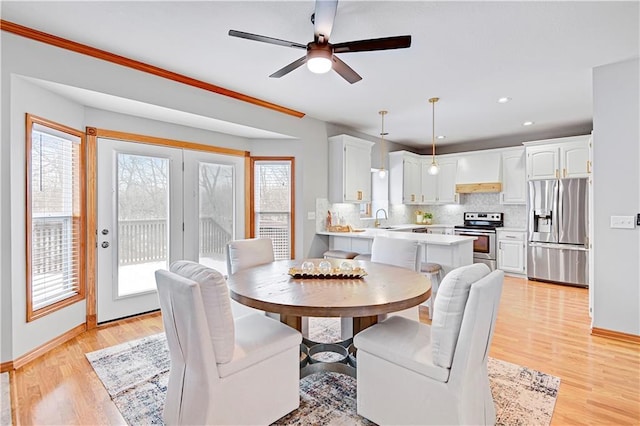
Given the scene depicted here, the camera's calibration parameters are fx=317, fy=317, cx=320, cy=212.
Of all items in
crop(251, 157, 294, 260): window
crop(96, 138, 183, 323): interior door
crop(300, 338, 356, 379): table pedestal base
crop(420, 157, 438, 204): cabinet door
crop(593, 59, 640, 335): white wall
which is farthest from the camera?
crop(420, 157, 438, 204): cabinet door

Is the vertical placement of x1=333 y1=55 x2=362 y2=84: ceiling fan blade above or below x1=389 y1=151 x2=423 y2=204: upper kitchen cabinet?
above

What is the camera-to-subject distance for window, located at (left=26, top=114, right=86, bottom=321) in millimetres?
2627

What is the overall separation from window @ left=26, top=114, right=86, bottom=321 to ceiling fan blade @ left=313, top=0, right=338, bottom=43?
8.02ft

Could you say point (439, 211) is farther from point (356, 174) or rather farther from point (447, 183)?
point (356, 174)

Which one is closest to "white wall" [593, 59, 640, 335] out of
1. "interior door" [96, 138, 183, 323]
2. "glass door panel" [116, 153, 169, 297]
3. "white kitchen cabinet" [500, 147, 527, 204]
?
"white kitchen cabinet" [500, 147, 527, 204]

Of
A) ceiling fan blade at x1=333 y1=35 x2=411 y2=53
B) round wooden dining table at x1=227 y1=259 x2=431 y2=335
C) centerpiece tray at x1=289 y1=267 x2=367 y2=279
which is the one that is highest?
ceiling fan blade at x1=333 y1=35 x2=411 y2=53

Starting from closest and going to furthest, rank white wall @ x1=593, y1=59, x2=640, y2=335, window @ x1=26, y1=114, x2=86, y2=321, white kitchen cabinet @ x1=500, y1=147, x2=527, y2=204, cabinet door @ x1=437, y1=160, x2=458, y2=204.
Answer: window @ x1=26, y1=114, x2=86, y2=321 → white wall @ x1=593, y1=59, x2=640, y2=335 → white kitchen cabinet @ x1=500, y1=147, x2=527, y2=204 → cabinet door @ x1=437, y1=160, x2=458, y2=204

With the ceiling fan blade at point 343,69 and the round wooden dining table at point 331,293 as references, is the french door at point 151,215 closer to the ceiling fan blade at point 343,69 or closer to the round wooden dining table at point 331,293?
the round wooden dining table at point 331,293

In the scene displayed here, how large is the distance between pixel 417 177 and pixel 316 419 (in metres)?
5.64

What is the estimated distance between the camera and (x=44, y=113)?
2693 millimetres

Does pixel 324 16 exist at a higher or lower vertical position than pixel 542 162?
higher

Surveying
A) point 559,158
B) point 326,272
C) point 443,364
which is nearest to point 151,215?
point 326,272

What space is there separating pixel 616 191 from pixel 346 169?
3113mm

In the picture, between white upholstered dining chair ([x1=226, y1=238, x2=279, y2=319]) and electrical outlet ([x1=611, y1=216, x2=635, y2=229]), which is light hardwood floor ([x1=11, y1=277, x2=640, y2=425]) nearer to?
electrical outlet ([x1=611, y1=216, x2=635, y2=229])
